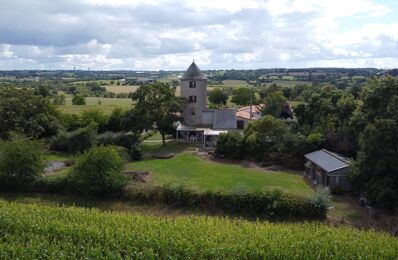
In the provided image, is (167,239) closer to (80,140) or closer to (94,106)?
(80,140)

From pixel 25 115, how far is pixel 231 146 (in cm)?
2390

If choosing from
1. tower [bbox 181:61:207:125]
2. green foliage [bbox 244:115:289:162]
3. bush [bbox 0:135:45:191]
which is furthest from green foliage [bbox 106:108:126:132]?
bush [bbox 0:135:45:191]

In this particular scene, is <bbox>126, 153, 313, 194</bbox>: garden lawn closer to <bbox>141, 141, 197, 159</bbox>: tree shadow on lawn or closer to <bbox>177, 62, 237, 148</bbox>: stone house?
<bbox>141, 141, 197, 159</bbox>: tree shadow on lawn

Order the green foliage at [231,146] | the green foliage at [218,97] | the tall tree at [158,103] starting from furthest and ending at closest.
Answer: the green foliage at [218,97], the tall tree at [158,103], the green foliage at [231,146]

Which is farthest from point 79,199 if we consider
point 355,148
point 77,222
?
point 355,148

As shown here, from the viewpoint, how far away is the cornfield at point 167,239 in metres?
19.5

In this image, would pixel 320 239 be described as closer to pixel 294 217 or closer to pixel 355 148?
pixel 294 217

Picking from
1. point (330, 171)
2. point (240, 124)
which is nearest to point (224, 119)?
point (240, 124)

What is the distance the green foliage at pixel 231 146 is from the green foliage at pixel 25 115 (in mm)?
20776

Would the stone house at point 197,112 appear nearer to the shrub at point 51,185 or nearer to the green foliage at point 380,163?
the shrub at point 51,185

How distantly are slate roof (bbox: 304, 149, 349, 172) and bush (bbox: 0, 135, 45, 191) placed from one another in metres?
21.8

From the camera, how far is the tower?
54.6 meters

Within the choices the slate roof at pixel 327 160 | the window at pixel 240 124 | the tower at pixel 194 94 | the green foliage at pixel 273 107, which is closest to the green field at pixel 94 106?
the tower at pixel 194 94

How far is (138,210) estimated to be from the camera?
29.4 m
